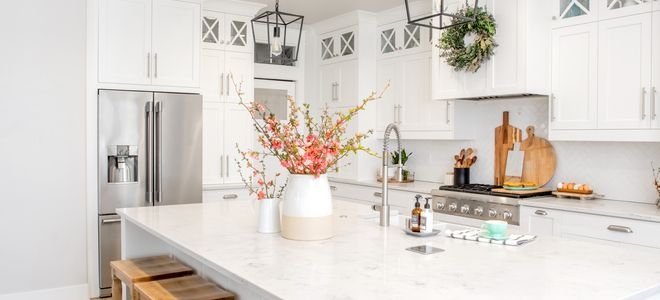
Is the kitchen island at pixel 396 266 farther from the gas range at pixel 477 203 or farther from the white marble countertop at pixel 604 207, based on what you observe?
the gas range at pixel 477 203

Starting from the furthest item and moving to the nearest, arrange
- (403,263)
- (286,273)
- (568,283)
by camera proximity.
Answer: (403,263) < (286,273) < (568,283)

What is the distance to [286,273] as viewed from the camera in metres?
1.77

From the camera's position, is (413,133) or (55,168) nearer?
(55,168)

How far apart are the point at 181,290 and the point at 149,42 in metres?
2.83

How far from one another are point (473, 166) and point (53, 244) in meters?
3.67

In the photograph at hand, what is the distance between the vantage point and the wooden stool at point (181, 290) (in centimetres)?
221

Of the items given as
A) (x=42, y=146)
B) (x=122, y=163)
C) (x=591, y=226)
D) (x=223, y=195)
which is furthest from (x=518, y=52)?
(x=42, y=146)

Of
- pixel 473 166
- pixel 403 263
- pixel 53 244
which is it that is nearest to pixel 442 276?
pixel 403 263

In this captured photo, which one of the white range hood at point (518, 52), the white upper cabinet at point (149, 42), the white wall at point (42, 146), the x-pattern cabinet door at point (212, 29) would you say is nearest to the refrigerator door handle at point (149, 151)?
the white upper cabinet at point (149, 42)

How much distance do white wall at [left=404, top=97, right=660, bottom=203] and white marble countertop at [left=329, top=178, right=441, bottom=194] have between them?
210 mm

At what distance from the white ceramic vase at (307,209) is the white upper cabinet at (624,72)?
2.29 metres

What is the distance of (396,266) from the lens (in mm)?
1851

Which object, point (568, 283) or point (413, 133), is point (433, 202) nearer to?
point (413, 133)

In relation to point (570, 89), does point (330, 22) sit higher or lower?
higher
